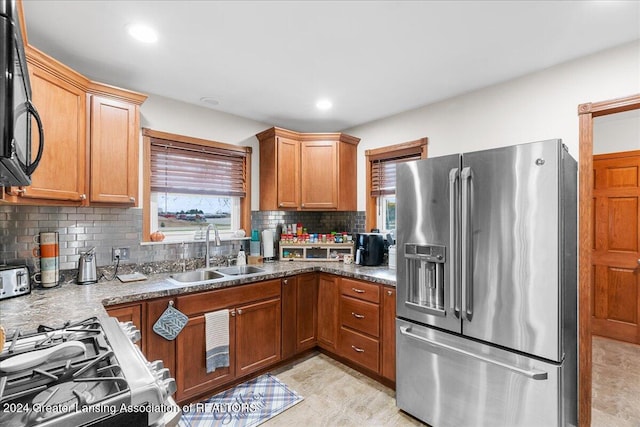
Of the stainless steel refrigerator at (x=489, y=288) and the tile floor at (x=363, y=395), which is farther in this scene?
the tile floor at (x=363, y=395)

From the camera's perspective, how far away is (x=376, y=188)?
349 centimetres

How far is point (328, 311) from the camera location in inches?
115

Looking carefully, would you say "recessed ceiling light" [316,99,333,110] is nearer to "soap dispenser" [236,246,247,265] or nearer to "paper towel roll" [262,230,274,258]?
"paper towel roll" [262,230,274,258]

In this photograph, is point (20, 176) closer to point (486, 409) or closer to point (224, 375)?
point (224, 375)

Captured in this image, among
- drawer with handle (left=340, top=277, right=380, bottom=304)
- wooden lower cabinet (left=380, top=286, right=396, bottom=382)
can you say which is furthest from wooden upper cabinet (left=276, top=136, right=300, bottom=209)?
wooden lower cabinet (left=380, top=286, right=396, bottom=382)

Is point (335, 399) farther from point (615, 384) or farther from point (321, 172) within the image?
point (615, 384)

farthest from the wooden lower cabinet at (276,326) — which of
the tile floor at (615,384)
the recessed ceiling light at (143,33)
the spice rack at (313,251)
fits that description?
the recessed ceiling light at (143,33)

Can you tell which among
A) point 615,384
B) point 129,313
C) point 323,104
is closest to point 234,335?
point 129,313

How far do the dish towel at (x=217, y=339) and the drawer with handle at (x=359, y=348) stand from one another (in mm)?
1038

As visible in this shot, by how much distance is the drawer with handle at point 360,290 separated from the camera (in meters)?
2.54

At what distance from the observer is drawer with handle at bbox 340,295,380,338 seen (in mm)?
2548

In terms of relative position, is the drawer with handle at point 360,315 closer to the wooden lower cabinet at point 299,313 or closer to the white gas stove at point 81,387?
the wooden lower cabinet at point 299,313

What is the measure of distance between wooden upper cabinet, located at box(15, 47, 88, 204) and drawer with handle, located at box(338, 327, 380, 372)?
7.65ft

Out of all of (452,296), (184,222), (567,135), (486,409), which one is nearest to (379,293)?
(452,296)
